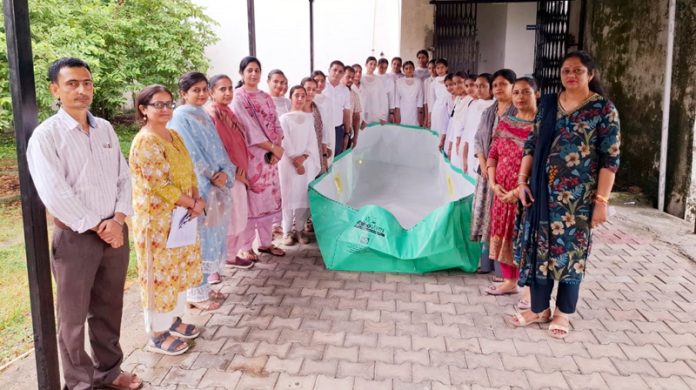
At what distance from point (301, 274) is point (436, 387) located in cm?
169

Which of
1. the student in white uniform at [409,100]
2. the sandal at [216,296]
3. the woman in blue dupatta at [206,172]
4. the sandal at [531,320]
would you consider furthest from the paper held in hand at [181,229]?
the student in white uniform at [409,100]

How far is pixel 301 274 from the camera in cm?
397

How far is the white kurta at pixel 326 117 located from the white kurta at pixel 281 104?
45 cm

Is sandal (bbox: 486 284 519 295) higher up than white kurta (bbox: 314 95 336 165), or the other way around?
white kurta (bbox: 314 95 336 165)

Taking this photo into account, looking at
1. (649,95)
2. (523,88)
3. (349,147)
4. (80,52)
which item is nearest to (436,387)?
(523,88)

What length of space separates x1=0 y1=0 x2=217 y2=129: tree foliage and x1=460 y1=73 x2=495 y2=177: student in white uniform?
4404 millimetres

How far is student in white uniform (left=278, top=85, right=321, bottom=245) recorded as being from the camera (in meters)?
4.61

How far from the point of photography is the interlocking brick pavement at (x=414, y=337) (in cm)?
256

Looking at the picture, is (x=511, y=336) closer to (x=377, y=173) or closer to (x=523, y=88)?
(x=523, y=88)

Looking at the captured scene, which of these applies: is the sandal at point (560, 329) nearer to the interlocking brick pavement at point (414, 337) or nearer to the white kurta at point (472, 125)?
the interlocking brick pavement at point (414, 337)

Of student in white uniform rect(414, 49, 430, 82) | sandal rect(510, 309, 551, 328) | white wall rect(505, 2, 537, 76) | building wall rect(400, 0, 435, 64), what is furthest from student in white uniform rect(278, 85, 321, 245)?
white wall rect(505, 2, 537, 76)

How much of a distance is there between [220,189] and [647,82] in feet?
17.6

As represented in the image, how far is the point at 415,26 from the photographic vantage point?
8.60 m

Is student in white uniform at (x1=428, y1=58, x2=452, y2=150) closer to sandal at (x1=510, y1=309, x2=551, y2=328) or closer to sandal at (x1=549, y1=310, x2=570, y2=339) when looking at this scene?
sandal at (x1=510, y1=309, x2=551, y2=328)
